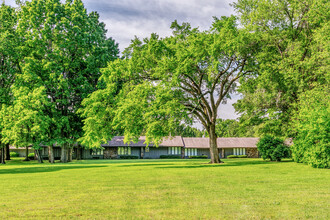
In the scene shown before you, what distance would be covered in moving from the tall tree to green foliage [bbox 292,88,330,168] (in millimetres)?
34339

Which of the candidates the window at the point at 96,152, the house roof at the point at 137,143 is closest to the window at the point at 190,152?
the house roof at the point at 137,143

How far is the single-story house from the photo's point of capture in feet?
197

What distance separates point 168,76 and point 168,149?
122 ft

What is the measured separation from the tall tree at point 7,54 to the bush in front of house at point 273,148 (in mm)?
32912

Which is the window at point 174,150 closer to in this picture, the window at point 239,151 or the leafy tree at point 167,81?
the window at point 239,151

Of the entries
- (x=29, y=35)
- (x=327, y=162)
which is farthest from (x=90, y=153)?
(x=327, y=162)

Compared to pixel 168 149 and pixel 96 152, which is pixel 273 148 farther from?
pixel 96 152

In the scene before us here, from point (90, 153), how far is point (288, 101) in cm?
4099

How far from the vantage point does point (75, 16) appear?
3919cm

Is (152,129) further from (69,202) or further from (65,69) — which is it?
(65,69)

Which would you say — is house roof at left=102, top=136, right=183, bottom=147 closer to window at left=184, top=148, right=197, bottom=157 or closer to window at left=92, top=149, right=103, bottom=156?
window at left=92, top=149, right=103, bottom=156

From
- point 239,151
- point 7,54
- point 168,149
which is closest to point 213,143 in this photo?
point 7,54

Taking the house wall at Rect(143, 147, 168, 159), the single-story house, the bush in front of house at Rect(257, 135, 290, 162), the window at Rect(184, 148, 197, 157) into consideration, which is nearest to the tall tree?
the single-story house

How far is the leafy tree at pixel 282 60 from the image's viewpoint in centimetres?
2981
